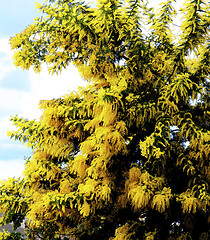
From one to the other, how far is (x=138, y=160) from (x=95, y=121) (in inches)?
70.1

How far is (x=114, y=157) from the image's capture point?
762 cm

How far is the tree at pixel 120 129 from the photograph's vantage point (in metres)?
7.16

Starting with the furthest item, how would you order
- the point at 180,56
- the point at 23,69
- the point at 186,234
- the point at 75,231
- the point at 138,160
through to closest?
the point at 23,69 < the point at 75,231 < the point at 138,160 < the point at 180,56 < the point at 186,234

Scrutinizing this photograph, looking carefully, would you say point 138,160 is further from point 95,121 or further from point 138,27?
point 138,27

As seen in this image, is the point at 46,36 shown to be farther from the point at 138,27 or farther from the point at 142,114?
the point at 142,114

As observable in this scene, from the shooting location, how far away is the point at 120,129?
719 cm

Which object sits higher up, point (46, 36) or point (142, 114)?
point (46, 36)

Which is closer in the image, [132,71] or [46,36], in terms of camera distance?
[132,71]

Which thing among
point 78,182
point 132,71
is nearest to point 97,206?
point 78,182

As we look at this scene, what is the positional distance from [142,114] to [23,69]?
14.0 feet

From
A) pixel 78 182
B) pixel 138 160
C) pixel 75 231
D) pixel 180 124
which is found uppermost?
pixel 180 124

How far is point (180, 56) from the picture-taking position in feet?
26.2

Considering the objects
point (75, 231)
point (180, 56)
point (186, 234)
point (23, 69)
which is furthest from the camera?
point (23, 69)

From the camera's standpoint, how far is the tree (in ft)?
23.5
